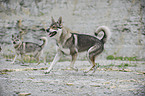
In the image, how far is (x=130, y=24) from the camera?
12.4 m

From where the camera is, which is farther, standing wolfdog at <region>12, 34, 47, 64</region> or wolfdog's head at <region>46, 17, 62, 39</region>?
standing wolfdog at <region>12, 34, 47, 64</region>

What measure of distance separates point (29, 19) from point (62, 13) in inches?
84.2

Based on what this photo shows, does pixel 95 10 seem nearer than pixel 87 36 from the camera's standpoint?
No

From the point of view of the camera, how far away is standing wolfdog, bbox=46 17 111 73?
5.19 metres

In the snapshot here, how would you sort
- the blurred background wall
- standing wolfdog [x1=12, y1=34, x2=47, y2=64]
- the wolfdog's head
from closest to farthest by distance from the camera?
1. the wolfdog's head
2. standing wolfdog [x1=12, y1=34, x2=47, y2=64]
3. the blurred background wall

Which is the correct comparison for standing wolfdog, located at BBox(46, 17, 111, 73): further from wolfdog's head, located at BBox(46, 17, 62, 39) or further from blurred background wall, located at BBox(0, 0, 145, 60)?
blurred background wall, located at BBox(0, 0, 145, 60)

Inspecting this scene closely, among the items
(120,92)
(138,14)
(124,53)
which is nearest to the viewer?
(120,92)

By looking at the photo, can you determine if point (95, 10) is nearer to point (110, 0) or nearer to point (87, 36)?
point (110, 0)

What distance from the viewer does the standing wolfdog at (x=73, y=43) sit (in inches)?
204

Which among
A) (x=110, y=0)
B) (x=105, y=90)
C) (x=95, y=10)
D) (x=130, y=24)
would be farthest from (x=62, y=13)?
(x=105, y=90)

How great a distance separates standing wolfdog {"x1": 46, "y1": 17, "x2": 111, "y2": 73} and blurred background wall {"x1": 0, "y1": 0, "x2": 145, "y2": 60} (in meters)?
6.44

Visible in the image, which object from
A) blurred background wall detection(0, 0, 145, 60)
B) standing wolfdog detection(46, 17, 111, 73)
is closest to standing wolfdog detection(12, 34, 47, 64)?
standing wolfdog detection(46, 17, 111, 73)

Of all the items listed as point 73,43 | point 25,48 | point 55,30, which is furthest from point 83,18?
point 55,30

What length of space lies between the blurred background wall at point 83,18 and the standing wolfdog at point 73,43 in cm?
644
